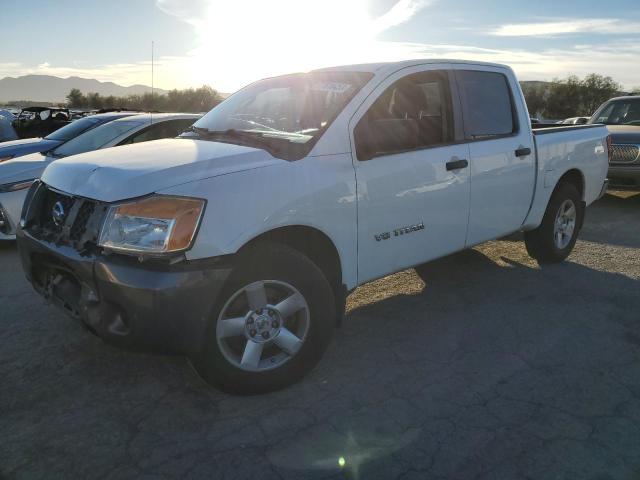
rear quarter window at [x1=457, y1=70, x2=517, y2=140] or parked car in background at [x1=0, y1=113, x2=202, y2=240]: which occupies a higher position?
rear quarter window at [x1=457, y1=70, x2=517, y2=140]

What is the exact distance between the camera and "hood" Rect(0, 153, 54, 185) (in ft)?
19.3

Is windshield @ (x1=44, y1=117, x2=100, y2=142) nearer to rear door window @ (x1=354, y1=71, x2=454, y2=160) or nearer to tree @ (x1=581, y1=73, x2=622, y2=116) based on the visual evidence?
rear door window @ (x1=354, y1=71, x2=454, y2=160)

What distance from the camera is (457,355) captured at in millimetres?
3574

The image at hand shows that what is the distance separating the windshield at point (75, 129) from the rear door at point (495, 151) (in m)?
5.33

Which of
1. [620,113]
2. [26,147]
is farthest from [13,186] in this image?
[620,113]

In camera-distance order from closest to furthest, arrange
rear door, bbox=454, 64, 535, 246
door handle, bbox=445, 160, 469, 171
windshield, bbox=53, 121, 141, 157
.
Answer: door handle, bbox=445, 160, 469, 171 < rear door, bbox=454, 64, 535, 246 < windshield, bbox=53, 121, 141, 157

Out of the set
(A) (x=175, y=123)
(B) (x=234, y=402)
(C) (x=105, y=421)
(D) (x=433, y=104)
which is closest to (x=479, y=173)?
(D) (x=433, y=104)

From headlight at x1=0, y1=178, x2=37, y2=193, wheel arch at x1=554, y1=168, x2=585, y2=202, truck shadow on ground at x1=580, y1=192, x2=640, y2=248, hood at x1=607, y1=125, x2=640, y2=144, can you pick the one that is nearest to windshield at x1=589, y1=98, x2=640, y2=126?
hood at x1=607, y1=125, x2=640, y2=144

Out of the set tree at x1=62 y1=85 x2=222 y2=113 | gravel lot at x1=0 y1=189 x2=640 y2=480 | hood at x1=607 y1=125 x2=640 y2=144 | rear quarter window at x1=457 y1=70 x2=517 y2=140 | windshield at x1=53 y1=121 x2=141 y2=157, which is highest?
tree at x1=62 y1=85 x2=222 y2=113

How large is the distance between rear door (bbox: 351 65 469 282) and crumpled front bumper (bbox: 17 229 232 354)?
3.67ft

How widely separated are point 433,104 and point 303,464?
273cm

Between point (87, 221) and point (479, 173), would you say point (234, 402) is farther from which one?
point (479, 173)

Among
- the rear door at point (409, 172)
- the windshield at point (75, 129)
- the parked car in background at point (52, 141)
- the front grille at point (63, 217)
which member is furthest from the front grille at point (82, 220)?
the windshield at point (75, 129)

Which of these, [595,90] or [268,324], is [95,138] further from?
[595,90]
